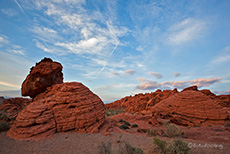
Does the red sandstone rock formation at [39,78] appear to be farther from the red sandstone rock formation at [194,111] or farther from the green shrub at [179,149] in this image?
the red sandstone rock formation at [194,111]

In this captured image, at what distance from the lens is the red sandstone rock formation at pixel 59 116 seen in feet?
30.1

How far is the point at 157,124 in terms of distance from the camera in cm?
1616

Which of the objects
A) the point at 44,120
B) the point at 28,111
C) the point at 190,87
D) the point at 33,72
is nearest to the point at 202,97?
the point at 190,87

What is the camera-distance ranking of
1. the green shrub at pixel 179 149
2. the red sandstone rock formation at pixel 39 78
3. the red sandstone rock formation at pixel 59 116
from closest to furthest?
the green shrub at pixel 179 149, the red sandstone rock formation at pixel 59 116, the red sandstone rock formation at pixel 39 78

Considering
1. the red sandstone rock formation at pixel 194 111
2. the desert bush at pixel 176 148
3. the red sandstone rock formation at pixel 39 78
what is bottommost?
the desert bush at pixel 176 148

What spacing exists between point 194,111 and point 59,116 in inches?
733

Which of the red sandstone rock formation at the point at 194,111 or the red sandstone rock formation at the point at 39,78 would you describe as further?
the red sandstone rock formation at the point at 194,111

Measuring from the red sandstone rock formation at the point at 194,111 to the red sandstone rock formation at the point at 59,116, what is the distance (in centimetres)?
1311

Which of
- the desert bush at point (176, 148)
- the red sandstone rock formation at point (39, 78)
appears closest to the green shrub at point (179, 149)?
the desert bush at point (176, 148)

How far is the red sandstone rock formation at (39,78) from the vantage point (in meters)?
15.0

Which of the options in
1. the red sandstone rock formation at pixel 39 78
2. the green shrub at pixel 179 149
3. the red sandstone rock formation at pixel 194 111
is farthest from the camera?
the red sandstone rock formation at pixel 194 111

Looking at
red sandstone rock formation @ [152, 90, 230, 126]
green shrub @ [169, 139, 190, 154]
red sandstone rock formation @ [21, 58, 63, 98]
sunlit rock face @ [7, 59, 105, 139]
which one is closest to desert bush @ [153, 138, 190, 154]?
green shrub @ [169, 139, 190, 154]

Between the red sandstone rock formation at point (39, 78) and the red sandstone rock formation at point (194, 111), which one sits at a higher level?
the red sandstone rock formation at point (39, 78)

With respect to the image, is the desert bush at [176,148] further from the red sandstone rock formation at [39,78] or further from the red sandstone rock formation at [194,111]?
the red sandstone rock formation at [39,78]
